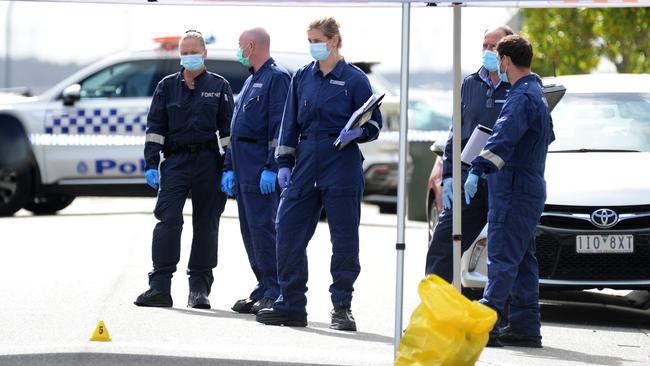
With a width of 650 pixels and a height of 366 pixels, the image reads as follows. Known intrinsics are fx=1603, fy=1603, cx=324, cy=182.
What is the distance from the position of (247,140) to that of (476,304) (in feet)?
10.3

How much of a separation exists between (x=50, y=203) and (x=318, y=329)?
10.9 meters

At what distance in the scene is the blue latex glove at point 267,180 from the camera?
10.0m

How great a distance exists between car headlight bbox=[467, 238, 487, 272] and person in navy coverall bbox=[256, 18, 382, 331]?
992 millimetres

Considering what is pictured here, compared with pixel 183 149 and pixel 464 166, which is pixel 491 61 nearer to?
pixel 464 166

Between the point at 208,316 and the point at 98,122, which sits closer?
the point at 208,316

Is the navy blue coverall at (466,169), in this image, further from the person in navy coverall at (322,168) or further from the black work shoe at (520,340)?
the black work shoe at (520,340)

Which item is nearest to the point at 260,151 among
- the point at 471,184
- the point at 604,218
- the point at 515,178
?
the point at 471,184

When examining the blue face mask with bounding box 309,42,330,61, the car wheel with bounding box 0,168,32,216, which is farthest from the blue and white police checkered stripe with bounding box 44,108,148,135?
the blue face mask with bounding box 309,42,330,61

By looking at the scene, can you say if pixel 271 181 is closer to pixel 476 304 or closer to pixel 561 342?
pixel 561 342

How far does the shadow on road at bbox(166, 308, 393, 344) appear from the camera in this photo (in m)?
9.25

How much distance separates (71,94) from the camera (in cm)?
1839

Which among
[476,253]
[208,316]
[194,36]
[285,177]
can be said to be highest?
[194,36]

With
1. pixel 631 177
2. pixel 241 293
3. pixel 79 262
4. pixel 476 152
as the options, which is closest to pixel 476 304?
pixel 476 152

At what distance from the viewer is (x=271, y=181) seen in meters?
10.0
